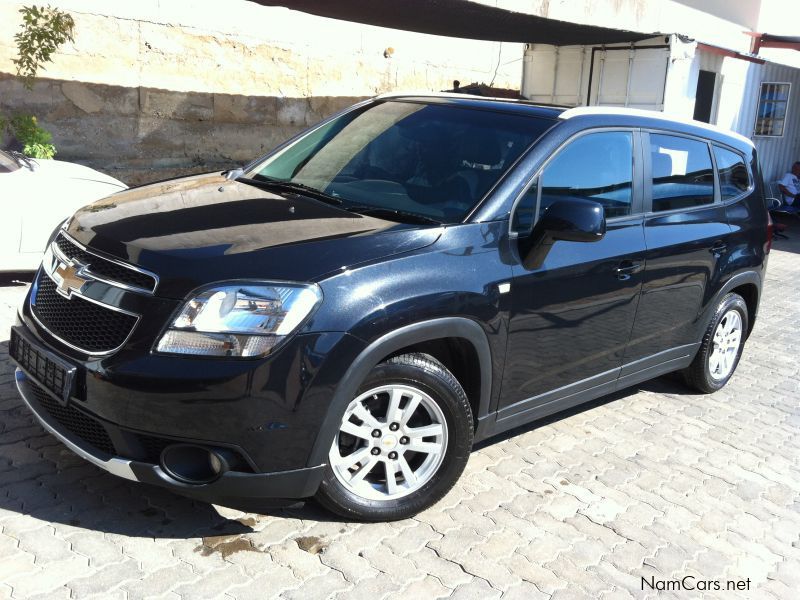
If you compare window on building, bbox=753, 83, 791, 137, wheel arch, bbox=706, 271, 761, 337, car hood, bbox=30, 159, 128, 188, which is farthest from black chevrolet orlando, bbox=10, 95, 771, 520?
window on building, bbox=753, 83, 791, 137

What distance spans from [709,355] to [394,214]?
2.92m

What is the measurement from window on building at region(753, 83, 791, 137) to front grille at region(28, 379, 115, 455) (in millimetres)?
16359

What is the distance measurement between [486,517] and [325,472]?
2.99ft

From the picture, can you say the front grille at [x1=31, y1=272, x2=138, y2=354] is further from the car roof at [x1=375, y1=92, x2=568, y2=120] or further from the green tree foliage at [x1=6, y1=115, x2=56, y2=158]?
the green tree foliage at [x1=6, y1=115, x2=56, y2=158]

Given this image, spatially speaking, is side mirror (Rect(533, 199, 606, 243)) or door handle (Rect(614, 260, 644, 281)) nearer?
side mirror (Rect(533, 199, 606, 243))

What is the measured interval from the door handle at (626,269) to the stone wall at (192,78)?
277 inches

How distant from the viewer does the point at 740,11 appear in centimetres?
1638

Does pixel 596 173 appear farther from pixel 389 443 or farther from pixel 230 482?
pixel 230 482

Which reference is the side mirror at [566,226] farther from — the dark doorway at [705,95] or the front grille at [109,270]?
the dark doorway at [705,95]

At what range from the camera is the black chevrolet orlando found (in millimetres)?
3023

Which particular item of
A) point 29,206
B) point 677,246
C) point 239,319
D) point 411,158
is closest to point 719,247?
point 677,246

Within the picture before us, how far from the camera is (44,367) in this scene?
331cm

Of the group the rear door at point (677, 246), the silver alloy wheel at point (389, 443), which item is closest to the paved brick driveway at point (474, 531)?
the silver alloy wheel at point (389, 443)

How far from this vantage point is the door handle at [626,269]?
4305 mm
